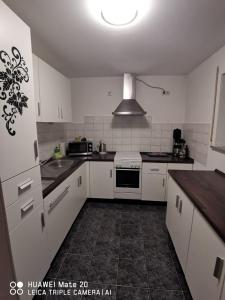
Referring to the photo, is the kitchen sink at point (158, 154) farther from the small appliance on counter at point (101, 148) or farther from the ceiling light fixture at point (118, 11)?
the ceiling light fixture at point (118, 11)

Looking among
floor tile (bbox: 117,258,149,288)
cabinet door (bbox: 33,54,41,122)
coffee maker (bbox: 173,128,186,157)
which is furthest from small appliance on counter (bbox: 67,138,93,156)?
floor tile (bbox: 117,258,149,288)

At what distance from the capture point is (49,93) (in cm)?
192

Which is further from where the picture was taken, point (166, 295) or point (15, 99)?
point (166, 295)

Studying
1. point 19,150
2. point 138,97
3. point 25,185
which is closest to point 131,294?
point 25,185

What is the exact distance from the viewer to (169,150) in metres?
3.03

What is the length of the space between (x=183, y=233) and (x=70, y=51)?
222cm

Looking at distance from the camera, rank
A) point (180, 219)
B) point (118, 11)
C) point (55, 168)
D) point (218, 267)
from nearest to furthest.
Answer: point (218, 267) < point (118, 11) < point (180, 219) < point (55, 168)

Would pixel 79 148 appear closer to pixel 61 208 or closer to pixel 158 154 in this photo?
pixel 61 208

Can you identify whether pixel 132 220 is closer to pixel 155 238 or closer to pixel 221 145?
pixel 155 238

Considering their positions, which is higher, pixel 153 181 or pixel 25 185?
pixel 25 185

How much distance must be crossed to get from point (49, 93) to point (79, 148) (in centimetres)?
114

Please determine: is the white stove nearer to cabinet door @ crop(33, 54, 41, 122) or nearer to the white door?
cabinet door @ crop(33, 54, 41, 122)

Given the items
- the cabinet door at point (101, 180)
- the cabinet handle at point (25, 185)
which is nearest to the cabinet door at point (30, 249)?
the cabinet handle at point (25, 185)

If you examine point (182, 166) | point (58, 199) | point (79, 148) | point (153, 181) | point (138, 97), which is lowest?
point (153, 181)
